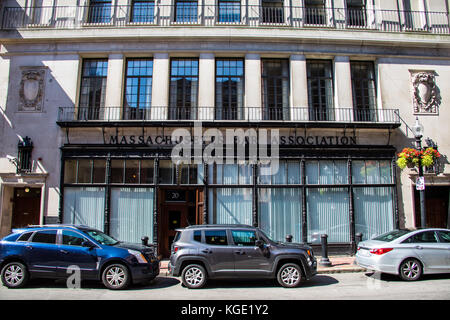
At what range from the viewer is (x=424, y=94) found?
46.9 ft

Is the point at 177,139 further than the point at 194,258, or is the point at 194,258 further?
the point at 177,139

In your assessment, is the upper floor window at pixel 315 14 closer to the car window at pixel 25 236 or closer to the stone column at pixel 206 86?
the stone column at pixel 206 86

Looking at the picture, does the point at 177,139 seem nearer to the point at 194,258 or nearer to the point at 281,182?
the point at 281,182

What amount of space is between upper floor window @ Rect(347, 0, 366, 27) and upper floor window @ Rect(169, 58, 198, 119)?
8.01 meters

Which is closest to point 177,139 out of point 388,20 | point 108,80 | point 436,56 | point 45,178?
point 108,80

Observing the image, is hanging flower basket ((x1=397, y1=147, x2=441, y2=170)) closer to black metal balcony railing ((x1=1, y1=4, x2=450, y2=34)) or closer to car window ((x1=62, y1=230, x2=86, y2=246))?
black metal balcony railing ((x1=1, y1=4, x2=450, y2=34))

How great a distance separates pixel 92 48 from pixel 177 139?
6.08 meters

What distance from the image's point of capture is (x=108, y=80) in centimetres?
1413

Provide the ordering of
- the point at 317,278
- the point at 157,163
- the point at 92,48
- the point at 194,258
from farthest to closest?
the point at 92,48 < the point at 157,163 < the point at 317,278 < the point at 194,258

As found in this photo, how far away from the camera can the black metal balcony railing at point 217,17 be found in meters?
14.5

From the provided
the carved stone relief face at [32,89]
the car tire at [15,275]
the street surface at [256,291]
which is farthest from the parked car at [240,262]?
the carved stone relief face at [32,89]

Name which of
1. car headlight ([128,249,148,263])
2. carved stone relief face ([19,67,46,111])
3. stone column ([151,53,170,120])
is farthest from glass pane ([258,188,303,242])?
carved stone relief face ([19,67,46,111])

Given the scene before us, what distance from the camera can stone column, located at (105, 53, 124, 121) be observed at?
13.9m

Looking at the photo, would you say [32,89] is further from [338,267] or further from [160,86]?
[338,267]
